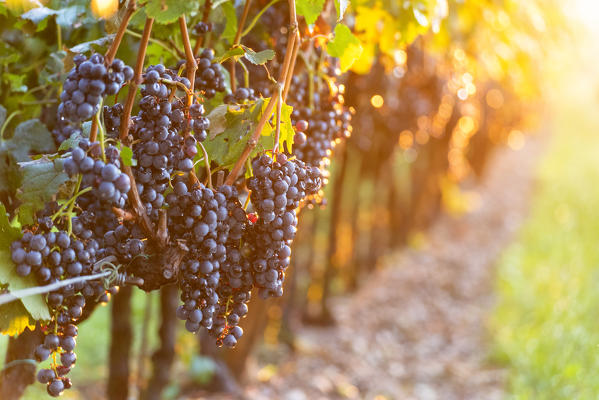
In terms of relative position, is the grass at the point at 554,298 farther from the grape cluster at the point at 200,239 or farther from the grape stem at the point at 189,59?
the grape stem at the point at 189,59

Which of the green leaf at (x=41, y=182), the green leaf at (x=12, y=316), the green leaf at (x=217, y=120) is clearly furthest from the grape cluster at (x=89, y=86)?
the green leaf at (x=12, y=316)

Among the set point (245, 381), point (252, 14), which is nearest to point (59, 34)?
point (252, 14)

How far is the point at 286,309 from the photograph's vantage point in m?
4.89

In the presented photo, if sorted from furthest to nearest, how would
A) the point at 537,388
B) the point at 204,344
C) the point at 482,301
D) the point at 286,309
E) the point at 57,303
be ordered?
the point at 482,301 < the point at 286,309 < the point at 537,388 < the point at 204,344 < the point at 57,303

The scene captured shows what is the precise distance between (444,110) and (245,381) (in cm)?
412

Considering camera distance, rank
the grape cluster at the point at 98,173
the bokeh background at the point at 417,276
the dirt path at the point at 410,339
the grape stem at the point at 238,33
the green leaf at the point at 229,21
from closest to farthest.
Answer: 1. the grape cluster at the point at 98,173
2. the grape stem at the point at 238,33
3. the green leaf at the point at 229,21
4. the bokeh background at the point at 417,276
5. the dirt path at the point at 410,339

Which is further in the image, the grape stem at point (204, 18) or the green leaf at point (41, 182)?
the grape stem at point (204, 18)

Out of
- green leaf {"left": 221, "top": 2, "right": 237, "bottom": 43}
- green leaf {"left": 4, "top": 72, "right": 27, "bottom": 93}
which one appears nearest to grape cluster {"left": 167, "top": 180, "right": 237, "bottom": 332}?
green leaf {"left": 221, "top": 2, "right": 237, "bottom": 43}

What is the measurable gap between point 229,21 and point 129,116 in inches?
19.5

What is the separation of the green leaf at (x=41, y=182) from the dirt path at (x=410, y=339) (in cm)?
311

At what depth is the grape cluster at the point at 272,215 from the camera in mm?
1153

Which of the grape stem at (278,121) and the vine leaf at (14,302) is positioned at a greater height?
the grape stem at (278,121)

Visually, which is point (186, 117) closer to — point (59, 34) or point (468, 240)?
point (59, 34)

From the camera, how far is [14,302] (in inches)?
46.0
